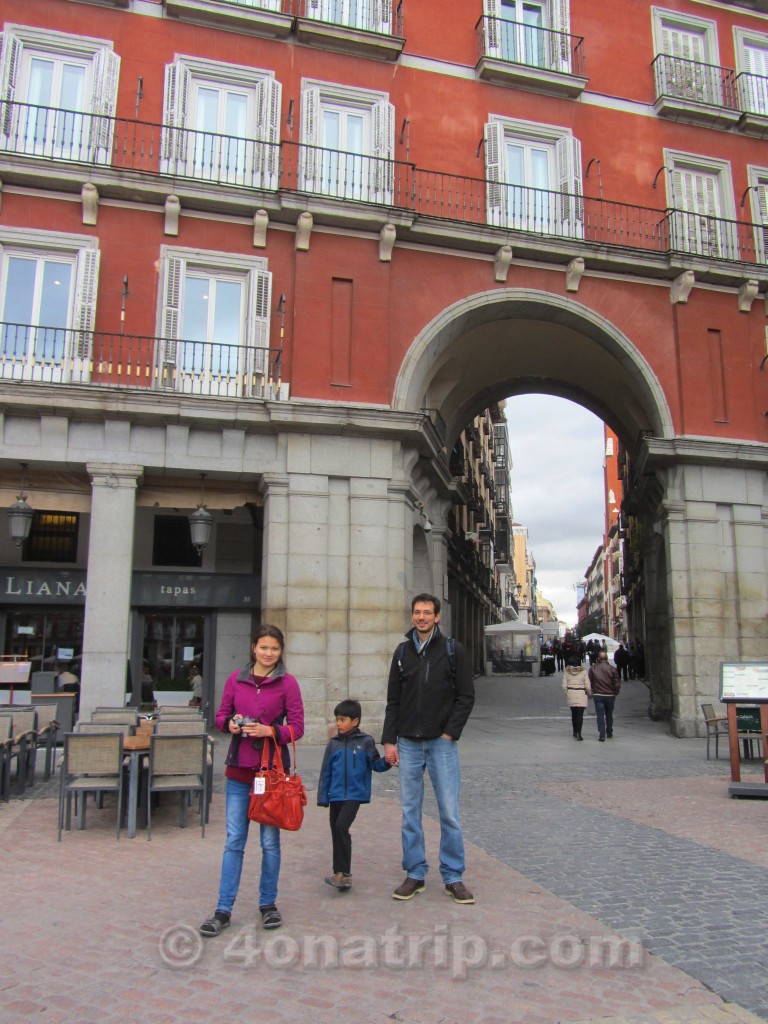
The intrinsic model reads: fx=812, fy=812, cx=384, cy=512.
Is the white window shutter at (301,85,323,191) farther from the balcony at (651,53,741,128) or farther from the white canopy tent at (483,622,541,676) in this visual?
the white canopy tent at (483,622,541,676)

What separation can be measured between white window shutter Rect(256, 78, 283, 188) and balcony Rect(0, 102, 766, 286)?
0.03 m

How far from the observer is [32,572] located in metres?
16.1

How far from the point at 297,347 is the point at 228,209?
2965mm

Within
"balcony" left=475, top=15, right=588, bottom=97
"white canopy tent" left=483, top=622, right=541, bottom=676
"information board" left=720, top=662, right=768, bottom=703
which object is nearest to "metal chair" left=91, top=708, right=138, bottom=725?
"information board" left=720, top=662, right=768, bottom=703

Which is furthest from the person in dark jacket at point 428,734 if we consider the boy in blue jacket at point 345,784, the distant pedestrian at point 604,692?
the distant pedestrian at point 604,692

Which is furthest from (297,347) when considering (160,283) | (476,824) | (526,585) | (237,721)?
(526,585)

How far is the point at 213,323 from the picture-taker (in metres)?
15.3

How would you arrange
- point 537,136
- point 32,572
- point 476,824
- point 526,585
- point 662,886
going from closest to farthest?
1. point 662,886
2. point 476,824
3. point 32,572
4. point 537,136
5. point 526,585

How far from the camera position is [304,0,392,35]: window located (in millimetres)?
16844

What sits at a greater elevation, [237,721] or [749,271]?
[749,271]

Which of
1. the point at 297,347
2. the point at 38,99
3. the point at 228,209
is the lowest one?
the point at 297,347

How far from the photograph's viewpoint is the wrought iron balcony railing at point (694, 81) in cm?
1888

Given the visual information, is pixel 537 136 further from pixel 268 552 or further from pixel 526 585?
pixel 526 585
